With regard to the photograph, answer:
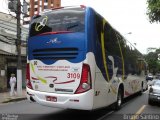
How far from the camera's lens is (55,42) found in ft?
31.4

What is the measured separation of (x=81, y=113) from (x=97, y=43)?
345cm

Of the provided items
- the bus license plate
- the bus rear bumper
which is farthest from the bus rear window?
the bus license plate

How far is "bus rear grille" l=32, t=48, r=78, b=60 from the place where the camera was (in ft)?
30.6

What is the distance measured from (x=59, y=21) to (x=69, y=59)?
1.33 meters

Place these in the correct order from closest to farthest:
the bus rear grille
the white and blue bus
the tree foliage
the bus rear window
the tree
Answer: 1. the white and blue bus
2. the bus rear grille
3. the bus rear window
4. the tree
5. the tree foliage

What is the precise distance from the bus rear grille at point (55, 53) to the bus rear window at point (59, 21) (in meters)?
0.62

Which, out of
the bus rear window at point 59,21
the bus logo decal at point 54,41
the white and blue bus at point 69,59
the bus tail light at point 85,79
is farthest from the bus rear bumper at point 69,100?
the bus rear window at point 59,21

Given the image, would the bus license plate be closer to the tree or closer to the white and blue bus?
the white and blue bus

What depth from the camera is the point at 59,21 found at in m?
9.77

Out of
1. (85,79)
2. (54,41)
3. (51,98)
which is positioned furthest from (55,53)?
(51,98)

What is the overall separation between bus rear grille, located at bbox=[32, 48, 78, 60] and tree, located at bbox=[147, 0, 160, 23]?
16.8 meters

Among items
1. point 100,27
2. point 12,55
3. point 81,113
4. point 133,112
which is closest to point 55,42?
point 100,27

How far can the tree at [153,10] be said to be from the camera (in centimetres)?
2498

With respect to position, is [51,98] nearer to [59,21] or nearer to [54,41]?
[54,41]
